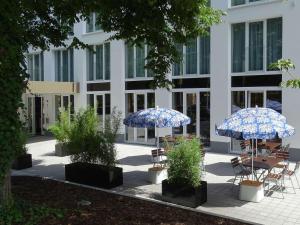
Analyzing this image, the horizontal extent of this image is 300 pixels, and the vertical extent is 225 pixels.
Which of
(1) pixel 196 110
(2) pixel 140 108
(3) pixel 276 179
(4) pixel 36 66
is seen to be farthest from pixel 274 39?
(4) pixel 36 66

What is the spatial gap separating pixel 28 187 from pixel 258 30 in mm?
10569

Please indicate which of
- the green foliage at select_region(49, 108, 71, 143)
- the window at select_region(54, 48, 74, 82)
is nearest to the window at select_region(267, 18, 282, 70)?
the green foliage at select_region(49, 108, 71, 143)

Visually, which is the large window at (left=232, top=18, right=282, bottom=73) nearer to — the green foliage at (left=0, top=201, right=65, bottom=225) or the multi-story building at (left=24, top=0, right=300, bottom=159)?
the multi-story building at (left=24, top=0, right=300, bottom=159)

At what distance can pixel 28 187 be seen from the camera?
31.1 ft

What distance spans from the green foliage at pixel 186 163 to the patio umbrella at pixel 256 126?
37.7 inches

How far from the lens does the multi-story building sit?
1458 cm

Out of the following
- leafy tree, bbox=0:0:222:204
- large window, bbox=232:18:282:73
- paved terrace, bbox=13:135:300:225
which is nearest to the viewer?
leafy tree, bbox=0:0:222:204

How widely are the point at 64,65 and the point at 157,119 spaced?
1367cm

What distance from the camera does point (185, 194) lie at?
8359 millimetres

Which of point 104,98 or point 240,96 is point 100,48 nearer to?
point 104,98

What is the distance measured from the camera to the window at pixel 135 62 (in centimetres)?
1947

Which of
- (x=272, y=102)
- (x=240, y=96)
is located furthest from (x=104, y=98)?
(x=272, y=102)

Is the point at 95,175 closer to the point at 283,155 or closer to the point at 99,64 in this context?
the point at 283,155

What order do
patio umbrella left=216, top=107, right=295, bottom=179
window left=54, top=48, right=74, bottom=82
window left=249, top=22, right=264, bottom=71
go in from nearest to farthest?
patio umbrella left=216, top=107, right=295, bottom=179 < window left=249, top=22, right=264, bottom=71 < window left=54, top=48, right=74, bottom=82
